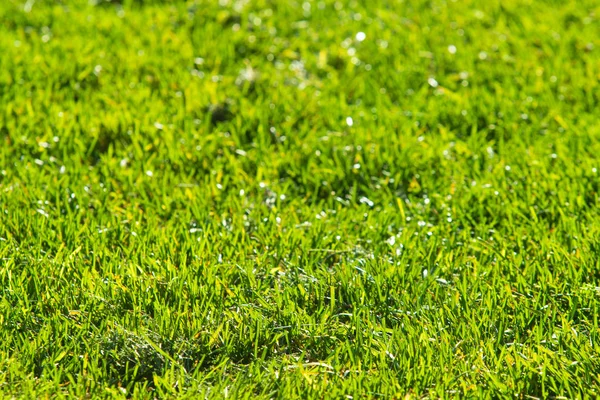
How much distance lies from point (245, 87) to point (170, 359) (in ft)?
7.21

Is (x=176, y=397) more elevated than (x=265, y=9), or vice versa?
(x=265, y=9)

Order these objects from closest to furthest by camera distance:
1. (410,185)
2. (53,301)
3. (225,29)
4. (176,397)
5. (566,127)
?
(176,397)
(53,301)
(410,185)
(566,127)
(225,29)

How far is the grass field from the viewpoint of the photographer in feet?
8.23

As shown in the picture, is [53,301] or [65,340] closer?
[65,340]

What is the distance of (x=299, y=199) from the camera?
3467 mm

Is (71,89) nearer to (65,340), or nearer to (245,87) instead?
(245,87)

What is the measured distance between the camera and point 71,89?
430 cm

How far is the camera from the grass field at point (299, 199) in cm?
251

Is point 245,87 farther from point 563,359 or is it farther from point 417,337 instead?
point 563,359

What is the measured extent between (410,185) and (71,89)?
1.95 m

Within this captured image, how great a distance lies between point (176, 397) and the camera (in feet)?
7.79

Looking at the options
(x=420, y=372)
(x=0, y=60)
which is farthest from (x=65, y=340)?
(x=0, y=60)

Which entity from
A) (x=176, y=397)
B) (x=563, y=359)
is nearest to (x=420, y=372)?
(x=563, y=359)

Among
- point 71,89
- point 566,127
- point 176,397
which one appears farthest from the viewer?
point 71,89
